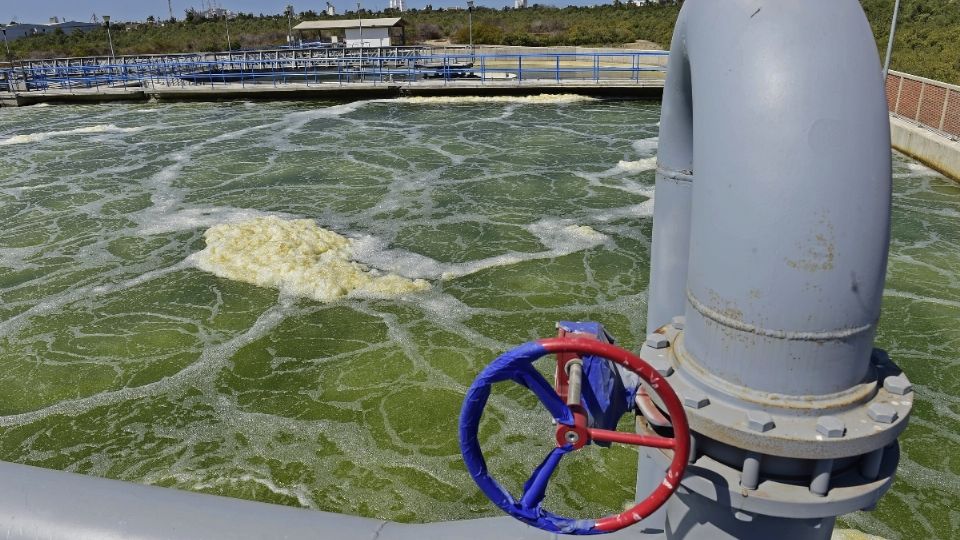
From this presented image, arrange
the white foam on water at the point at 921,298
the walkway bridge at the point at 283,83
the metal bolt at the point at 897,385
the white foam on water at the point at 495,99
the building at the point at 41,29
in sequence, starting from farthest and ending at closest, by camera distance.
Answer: the building at the point at 41,29 → the walkway bridge at the point at 283,83 → the white foam on water at the point at 495,99 → the white foam on water at the point at 921,298 → the metal bolt at the point at 897,385

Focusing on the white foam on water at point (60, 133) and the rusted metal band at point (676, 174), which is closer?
the rusted metal band at point (676, 174)

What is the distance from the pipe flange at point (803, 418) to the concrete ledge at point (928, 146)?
41.7ft

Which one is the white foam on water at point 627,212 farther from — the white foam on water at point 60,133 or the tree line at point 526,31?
the tree line at point 526,31

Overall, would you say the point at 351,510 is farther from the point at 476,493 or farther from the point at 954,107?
the point at 954,107

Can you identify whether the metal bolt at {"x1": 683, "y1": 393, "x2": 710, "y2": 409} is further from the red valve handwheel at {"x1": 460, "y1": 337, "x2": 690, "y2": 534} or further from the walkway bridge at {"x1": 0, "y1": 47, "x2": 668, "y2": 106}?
the walkway bridge at {"x1": 0, "y1": 47, "x2": 668, "y2": 106}

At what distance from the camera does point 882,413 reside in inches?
57.3

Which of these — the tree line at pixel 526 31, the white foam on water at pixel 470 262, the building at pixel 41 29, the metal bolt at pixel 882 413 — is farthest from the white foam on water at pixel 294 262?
the building at pixel 41 29

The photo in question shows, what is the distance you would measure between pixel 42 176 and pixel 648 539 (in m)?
16.7

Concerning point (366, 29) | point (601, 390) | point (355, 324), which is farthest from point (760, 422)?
point (366, 29)

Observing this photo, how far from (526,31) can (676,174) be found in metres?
66.3

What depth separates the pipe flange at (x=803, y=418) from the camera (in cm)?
141

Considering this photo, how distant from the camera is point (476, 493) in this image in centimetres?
536

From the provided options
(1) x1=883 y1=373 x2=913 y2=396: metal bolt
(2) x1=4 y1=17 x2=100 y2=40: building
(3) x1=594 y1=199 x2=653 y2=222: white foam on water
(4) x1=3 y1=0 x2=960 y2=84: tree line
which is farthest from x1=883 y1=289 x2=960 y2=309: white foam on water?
(2) x1=4 y1=17 x2=100 y2=40: building

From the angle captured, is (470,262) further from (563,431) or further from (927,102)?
(927,102)
